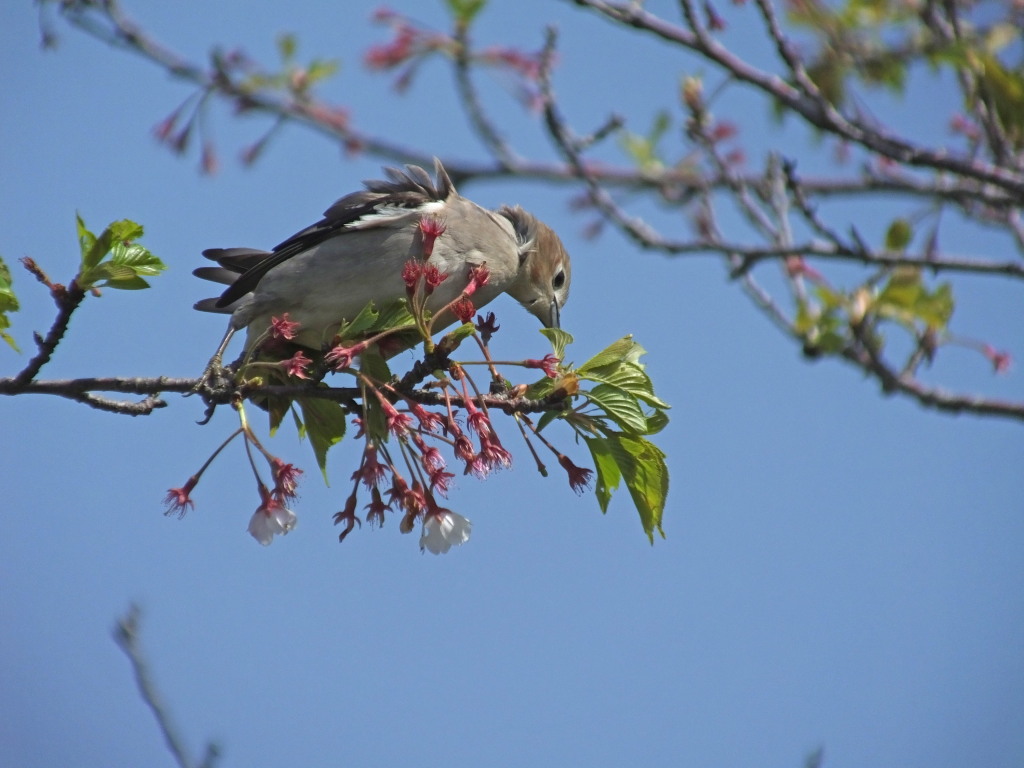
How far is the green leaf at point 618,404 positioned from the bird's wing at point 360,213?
86.1 inches

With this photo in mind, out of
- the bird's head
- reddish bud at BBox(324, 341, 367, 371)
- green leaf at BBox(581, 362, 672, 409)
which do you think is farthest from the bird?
green leaf at BBox(581, 362, 672, 409)

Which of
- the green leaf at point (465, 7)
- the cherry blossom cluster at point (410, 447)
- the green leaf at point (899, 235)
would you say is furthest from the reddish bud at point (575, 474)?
the green leaf at point (465, 7)

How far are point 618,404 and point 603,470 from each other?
1.14 feet

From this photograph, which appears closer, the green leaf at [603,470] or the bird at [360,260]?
the green leaf at [603,470]

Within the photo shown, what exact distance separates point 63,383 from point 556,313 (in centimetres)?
383

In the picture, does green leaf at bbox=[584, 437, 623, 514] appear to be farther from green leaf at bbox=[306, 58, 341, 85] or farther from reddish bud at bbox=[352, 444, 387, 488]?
green leaf at bbox=[306, 58, 341, 85]

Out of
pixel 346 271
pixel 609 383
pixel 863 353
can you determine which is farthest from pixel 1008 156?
pixel 346 271

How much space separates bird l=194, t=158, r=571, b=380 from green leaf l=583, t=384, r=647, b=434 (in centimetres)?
116

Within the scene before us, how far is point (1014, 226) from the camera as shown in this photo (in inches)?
284

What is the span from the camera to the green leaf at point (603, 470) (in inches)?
174

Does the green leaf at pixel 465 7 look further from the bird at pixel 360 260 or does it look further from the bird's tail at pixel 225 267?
the bird's tail at pixel 225 267

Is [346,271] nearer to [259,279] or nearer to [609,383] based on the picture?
[259,279]

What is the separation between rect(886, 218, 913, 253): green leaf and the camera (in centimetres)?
512

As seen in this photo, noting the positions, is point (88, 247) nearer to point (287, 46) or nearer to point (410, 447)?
point (410, 447)
